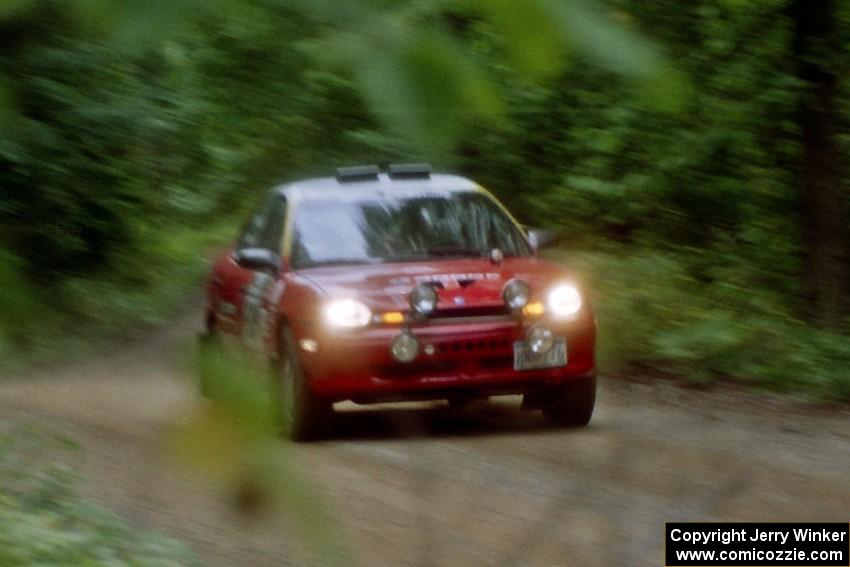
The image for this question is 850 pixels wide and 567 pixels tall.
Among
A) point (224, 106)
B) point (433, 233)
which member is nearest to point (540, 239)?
point (433, 233)

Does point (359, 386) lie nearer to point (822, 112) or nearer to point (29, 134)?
point (822, 112)

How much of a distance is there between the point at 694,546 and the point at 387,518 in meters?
1.57

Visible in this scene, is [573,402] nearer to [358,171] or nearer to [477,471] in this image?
[477,471]

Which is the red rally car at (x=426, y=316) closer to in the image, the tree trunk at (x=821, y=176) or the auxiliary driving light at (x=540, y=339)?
the auxiliary driving light at (x=540, y=339)

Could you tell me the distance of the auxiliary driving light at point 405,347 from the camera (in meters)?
9.82

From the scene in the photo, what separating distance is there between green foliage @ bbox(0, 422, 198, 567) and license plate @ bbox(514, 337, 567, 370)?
3401mm

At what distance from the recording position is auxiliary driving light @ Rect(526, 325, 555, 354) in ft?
33.2

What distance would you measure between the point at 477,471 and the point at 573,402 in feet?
5.57

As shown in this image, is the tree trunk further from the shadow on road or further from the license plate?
the license plate

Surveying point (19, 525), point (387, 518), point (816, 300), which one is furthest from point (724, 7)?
point (19, 525)

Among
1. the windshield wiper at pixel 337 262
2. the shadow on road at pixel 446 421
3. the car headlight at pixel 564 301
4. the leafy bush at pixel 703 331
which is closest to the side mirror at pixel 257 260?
the windshield wiper at pixel 337 262

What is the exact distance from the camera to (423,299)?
32.5 ft

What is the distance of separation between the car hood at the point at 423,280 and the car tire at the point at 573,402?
650 mm

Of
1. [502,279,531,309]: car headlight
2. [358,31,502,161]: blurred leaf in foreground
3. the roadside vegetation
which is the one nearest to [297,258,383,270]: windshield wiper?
[502,279,531,309]: car headlight
